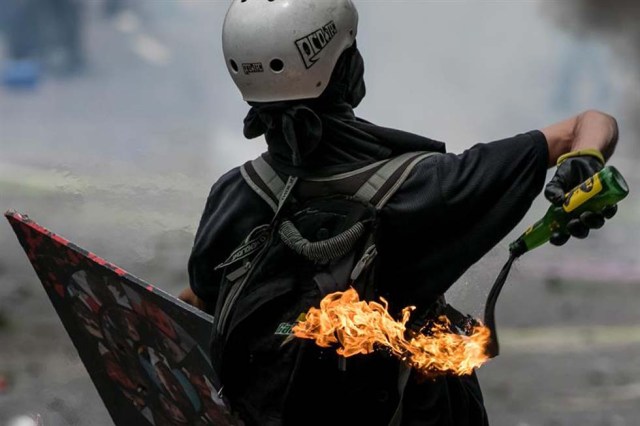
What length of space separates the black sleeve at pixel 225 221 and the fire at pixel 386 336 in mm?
273

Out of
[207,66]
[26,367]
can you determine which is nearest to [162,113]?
[207,66]

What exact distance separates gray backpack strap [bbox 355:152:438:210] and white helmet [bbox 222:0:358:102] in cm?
18

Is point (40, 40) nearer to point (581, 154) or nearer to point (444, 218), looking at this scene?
point (444, 218)

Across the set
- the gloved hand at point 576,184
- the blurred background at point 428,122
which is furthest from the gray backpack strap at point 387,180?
the blurred background at point 428,122

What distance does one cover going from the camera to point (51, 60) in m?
Result: 6.28

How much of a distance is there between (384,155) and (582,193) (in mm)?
412

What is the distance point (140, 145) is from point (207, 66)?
0.57 meters

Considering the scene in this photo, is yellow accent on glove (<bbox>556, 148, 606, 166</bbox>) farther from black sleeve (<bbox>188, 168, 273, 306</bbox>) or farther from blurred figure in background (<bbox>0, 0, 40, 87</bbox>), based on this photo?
blurred figure in background (<bbox>0, 0, 40, 87</bbox>)

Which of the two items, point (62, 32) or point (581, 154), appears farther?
point (62, 32)

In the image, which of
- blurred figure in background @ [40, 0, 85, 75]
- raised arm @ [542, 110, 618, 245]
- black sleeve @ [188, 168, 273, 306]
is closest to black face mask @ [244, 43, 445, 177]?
black sleeve @ [188, 168, 273, 306]

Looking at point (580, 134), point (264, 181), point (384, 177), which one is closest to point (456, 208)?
point (384, 177)

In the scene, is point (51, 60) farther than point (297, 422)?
Yes

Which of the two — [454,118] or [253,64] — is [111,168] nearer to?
[454,118]

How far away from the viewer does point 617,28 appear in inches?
237
